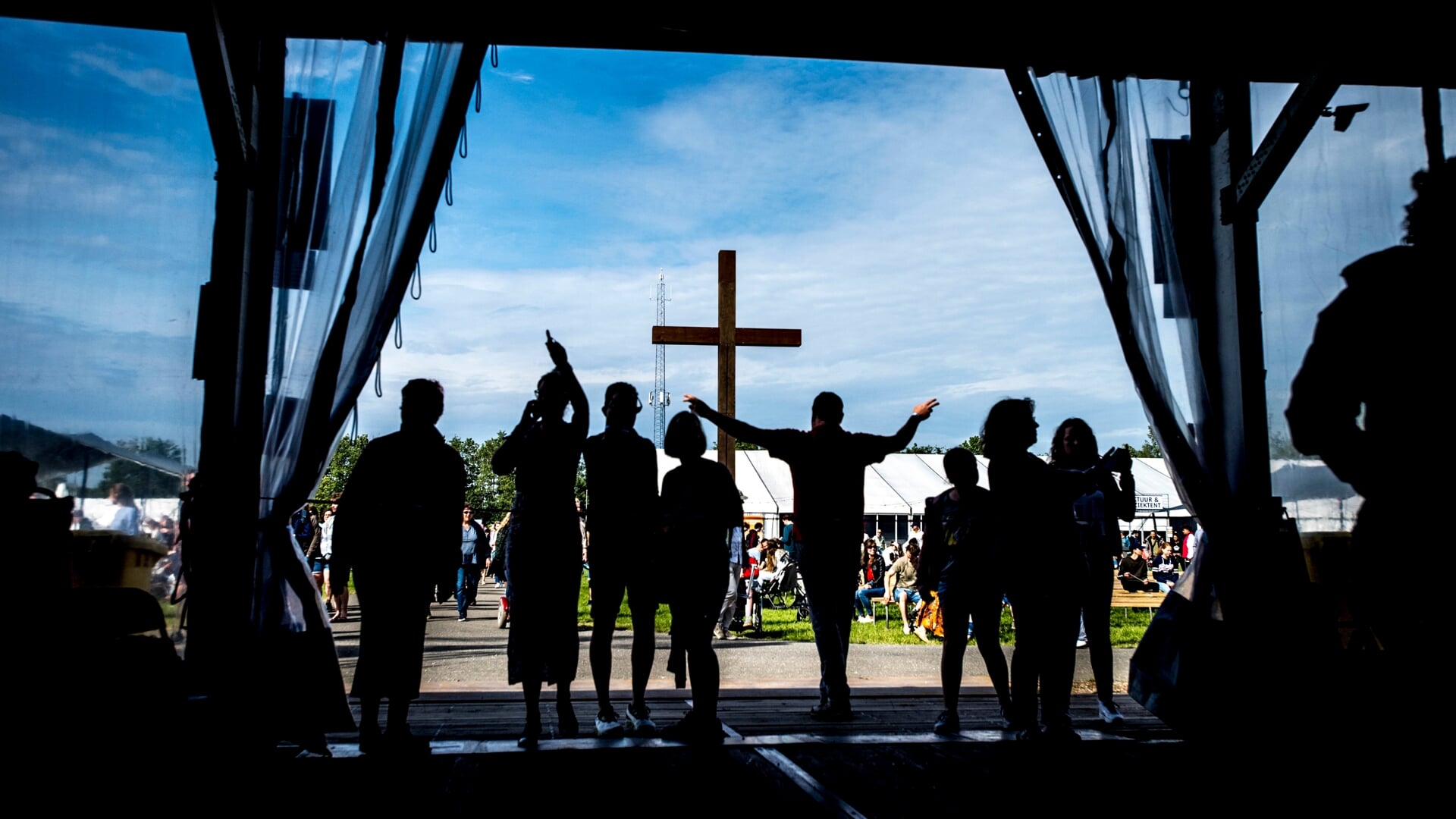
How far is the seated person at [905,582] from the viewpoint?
10.6 meters

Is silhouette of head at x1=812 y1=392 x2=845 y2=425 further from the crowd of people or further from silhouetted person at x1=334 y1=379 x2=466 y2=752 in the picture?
silhouetted person at x1=334 y1=379 x2=466 y2=752

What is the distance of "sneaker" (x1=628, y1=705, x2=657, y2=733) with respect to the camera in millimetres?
4129

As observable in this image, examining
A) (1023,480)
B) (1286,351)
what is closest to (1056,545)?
(1023,480)

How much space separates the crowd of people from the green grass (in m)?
4.29

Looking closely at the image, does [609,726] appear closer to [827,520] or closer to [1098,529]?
[827,520]

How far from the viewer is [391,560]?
3686 mm

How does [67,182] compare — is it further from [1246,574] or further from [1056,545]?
[1246,574]

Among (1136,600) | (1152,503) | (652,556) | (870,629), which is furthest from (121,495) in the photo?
(1152,503)

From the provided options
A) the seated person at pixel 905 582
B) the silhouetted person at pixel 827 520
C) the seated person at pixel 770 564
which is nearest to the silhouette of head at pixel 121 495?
the silhouetted person at pixel 827 520

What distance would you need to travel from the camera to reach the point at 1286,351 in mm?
4180

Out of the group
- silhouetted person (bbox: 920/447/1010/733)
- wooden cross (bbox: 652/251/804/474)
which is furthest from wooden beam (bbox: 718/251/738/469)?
silhouetted person (bbox: 920/447/1010/733)

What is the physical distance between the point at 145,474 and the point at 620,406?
1862mm

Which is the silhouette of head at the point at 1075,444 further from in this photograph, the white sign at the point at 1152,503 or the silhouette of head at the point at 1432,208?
the white sign at the point at 1152,503

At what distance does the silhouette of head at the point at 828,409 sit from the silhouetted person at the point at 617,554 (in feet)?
3.15
